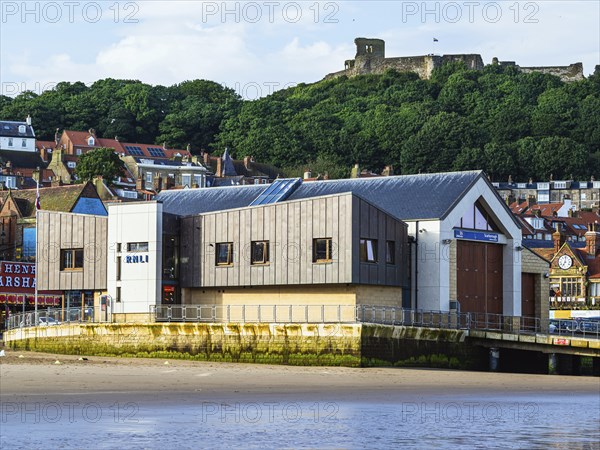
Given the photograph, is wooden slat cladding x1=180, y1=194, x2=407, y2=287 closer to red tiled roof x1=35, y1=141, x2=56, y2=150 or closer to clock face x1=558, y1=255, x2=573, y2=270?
clock face x1=558, y1=255, x2=573, y2=270

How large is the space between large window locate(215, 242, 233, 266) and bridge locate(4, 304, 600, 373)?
173 cm

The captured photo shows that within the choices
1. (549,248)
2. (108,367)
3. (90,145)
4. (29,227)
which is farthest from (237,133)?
(108,367)

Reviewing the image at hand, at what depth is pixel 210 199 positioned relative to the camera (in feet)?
187

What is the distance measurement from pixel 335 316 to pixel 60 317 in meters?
12.5

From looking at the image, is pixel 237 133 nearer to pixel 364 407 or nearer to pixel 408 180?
pixel 408 180

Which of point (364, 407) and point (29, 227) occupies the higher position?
point (29, 227)

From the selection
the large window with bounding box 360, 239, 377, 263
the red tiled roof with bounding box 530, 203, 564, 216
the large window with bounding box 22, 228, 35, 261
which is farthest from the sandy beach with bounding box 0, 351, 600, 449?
the red tiled roof with bounding box 530, 203, 564, 216

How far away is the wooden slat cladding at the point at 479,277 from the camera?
165ft

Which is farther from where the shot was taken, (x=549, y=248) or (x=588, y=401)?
(x=549, y=248)

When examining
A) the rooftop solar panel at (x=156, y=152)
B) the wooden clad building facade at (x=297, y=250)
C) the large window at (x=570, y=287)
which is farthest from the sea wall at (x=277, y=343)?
the rooftop solar panel at (x=156, y=152)

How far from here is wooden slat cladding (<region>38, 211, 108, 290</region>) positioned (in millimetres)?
51094

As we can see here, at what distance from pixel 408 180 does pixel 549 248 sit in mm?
50993

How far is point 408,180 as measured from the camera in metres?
53.1

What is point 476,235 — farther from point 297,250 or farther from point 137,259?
point 137,259
